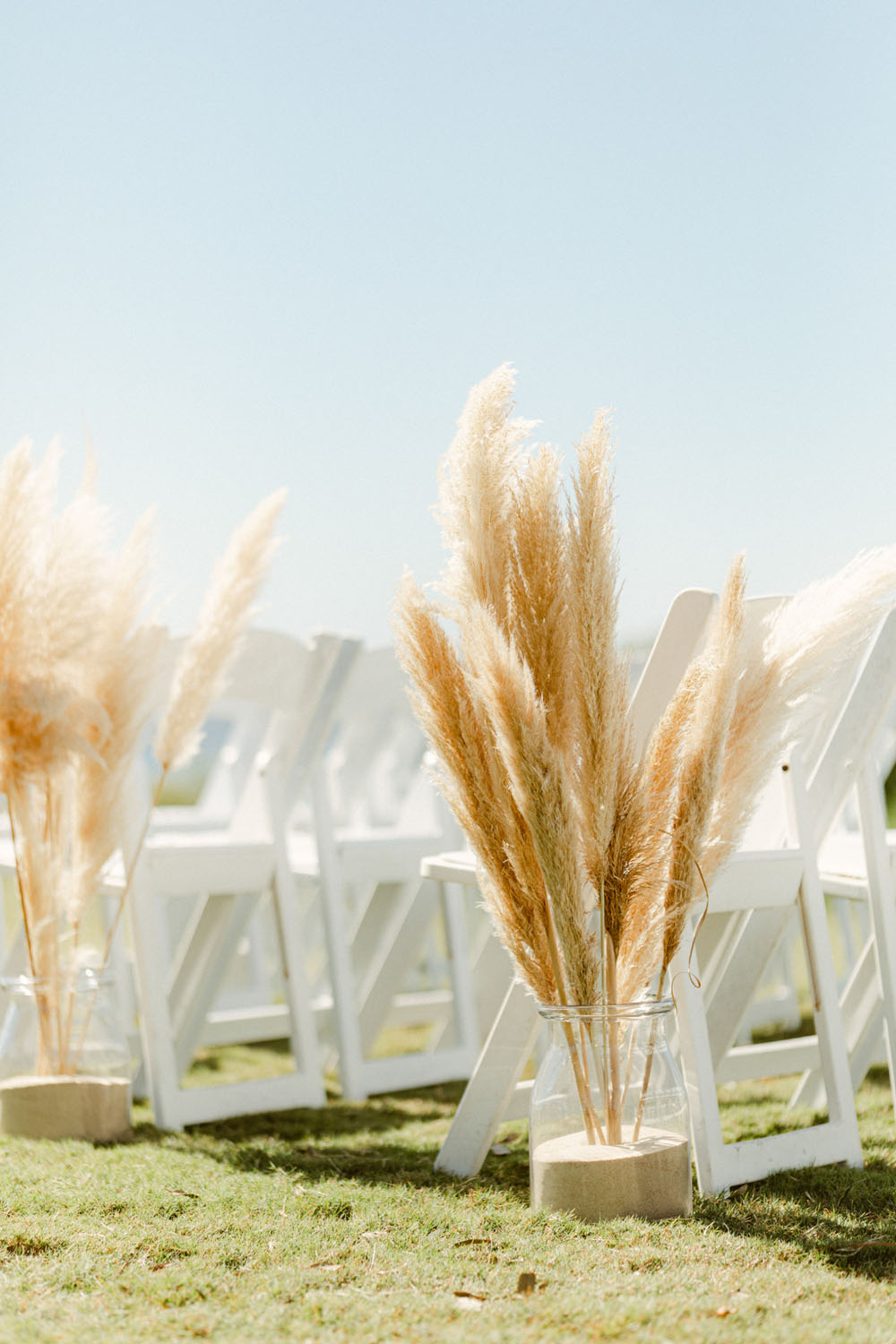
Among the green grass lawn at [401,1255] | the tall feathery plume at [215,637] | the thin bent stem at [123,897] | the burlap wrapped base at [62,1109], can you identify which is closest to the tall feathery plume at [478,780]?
the green grass lawn at [401,1255]

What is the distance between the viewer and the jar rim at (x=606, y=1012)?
5.48 ft

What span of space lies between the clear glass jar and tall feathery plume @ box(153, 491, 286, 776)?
1.03 meters

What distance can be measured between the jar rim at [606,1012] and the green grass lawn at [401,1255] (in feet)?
0.81

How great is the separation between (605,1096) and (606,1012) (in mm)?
111

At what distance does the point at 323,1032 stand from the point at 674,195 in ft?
10.8

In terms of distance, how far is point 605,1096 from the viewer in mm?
1674

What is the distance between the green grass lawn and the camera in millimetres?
1239

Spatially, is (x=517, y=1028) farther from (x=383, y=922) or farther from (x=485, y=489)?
(x=383, y=922)

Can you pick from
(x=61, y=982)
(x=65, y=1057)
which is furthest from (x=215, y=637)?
(x=65, y=1057)

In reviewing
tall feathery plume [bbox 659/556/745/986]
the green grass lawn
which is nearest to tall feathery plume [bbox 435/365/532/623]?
tall feathery plume [bbox 659/556/745/986]

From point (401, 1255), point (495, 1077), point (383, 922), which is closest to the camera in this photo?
point (401, 1255)

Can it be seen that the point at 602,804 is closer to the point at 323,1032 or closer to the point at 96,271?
the point at 323,1032

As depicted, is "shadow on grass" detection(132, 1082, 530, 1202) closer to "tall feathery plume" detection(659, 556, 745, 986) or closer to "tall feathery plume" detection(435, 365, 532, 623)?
"tall feathery plume" detection(659, 556, 745, 986)

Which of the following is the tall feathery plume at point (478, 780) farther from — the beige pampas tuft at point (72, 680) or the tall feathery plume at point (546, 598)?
the beige pampas tuft at point (72, 680)
